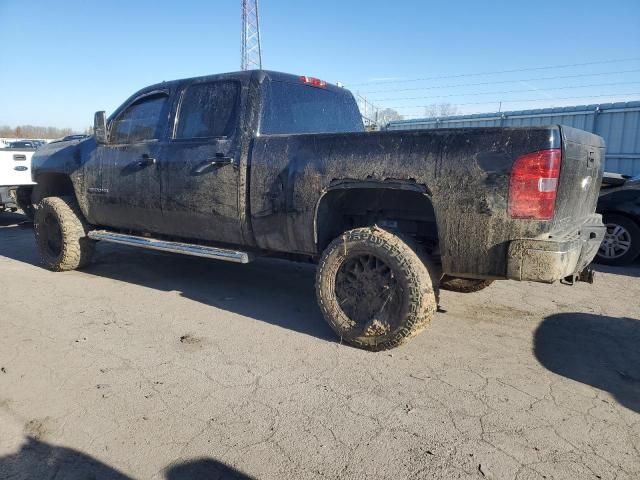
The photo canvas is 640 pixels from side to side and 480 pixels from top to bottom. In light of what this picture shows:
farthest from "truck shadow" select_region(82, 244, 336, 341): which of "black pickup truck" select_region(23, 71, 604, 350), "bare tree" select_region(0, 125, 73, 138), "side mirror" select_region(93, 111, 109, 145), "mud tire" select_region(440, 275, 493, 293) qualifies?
"bare tree" select_region(0, 125, 73, 138)

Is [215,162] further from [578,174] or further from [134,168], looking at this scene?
[578,174]

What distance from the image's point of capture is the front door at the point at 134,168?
4785 mm

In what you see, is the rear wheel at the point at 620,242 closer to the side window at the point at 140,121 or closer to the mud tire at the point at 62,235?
the side window at the point at 140,121

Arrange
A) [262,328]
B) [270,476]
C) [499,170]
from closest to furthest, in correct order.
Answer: [270,476] → [499,170] → [262,328]

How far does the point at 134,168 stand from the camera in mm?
4918

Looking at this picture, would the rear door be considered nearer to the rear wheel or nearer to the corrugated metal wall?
the rear wheel

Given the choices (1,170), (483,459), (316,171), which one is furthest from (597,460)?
(1,170)

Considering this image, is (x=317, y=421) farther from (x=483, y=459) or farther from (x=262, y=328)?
(x=262, y=328)

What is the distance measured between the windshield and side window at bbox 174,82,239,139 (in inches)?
13.0

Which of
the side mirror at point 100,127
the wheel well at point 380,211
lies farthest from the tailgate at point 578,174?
the side mirror at point 100,127

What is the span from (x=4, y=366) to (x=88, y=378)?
70 centimetres

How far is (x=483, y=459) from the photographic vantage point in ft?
7.55

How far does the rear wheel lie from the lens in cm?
633

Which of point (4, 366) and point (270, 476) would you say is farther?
point (4, 366)
